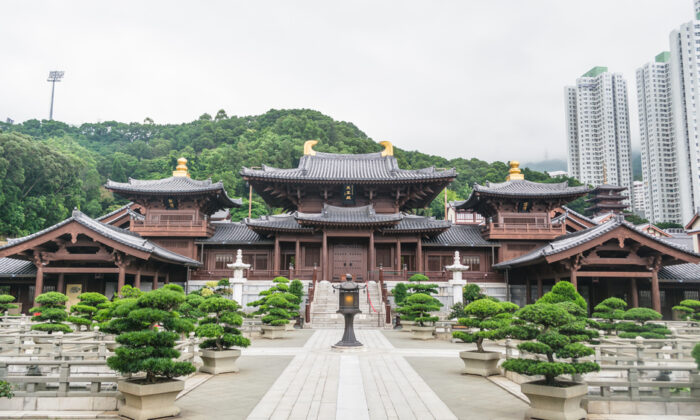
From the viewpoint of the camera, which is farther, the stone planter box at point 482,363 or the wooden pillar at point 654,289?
the wooden pillar at point 654,289

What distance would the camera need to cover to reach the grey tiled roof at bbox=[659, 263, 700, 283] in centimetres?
2859

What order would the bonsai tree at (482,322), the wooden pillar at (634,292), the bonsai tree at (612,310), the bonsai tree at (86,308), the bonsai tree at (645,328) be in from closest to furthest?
the bonsai tree at (482,322)
the bonsai tree at (645,328)
the bonsai tree at (86,308)
the bonsai tree at (612,310)
the wooden pillar at (634,292)

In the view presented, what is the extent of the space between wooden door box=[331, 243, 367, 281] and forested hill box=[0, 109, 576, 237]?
126ft

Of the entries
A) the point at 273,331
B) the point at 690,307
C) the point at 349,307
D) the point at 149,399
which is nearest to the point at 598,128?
the point at 690,307

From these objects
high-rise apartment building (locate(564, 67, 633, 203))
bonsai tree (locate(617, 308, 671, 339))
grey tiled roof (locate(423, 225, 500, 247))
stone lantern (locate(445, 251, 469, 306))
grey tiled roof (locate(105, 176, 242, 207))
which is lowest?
bonsai tree (locate(617, 308, 671, 339))

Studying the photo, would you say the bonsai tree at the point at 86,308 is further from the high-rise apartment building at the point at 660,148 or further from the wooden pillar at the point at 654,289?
the high-rise apartment building at the point at 660,148

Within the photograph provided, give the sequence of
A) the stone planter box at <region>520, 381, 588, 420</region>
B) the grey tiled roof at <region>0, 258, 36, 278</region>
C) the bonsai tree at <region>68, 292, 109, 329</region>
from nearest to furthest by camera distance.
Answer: the stone planter box at <region>520, 381, 588, 420</region> → the bonsai tree at <region>68, 292, 109, 329</region> → the grey tiled roof at <region>0, 258, 36, 278</region>

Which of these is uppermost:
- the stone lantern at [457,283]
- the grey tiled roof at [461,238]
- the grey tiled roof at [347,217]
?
the grey tiled roof at [347,217]

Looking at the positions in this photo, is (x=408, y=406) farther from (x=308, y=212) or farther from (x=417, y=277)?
(x=308, y=212)

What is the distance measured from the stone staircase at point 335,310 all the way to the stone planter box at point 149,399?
16533 mm

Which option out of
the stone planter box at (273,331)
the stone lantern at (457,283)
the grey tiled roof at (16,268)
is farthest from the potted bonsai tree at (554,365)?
the grey tiled roof at (16,268)

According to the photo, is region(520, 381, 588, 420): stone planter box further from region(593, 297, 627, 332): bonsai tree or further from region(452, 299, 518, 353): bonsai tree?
region(593, 297, 627, 332): bonsai tree

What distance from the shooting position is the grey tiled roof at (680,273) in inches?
1126

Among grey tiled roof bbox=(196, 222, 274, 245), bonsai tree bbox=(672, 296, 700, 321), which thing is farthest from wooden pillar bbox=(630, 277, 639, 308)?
grey tiled roof bbox=(196, 222, 274, 245)
